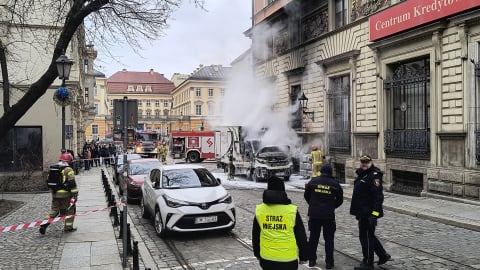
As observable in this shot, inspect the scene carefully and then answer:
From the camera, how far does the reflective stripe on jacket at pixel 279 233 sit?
169 inches

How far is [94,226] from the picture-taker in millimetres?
10000

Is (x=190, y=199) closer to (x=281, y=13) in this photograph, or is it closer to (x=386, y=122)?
(x=386, y=122)

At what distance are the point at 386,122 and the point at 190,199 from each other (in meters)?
10.1

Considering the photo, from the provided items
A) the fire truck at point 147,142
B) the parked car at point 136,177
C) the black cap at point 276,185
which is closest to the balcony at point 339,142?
the parked car at point 136,177

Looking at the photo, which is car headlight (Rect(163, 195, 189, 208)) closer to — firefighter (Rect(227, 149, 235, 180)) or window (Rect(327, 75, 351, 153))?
window (Rect(327, 75, 351, 153))

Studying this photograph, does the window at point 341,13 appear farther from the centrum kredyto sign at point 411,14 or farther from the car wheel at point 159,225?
the car wheel at point 159,225

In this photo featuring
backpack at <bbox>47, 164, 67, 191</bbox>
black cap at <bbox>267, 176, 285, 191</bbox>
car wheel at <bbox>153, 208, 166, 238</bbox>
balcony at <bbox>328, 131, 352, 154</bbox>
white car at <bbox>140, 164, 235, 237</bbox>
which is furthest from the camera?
balcony at <bbox>328, 131, 352, 154</bbox>

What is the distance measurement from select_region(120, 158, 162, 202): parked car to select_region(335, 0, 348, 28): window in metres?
10.3

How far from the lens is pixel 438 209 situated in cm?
1157

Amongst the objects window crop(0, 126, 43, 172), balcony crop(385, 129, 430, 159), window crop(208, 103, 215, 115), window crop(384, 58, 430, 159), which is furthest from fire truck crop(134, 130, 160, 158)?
balcony crop(385, 129, 430, 159)

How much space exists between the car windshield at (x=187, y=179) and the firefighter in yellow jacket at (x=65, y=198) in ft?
6.37

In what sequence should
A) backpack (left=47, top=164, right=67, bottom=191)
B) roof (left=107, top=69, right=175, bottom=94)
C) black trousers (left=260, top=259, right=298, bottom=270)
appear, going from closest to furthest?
black trousers (left=260, top=259, right=298, bottom=270), backpack (left=47, top=164, right=67, bottom=191), roof (left=107, top=69, right=175, bottom=94)

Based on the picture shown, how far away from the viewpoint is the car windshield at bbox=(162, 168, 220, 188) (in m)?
9.67

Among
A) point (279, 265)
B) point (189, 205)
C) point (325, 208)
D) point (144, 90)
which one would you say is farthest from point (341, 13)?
point (144, 90)
